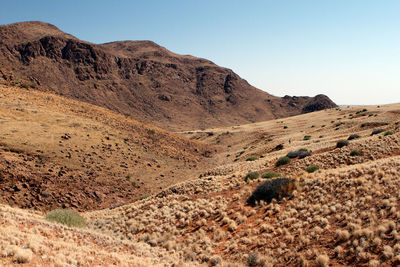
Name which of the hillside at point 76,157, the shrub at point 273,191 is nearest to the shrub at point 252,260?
the shrub at point 273,191

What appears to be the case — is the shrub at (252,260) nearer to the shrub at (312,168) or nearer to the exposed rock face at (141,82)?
the shrub at (312,168)

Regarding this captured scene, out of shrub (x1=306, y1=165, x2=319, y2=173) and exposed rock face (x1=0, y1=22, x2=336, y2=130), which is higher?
exposed rock face (x1=0, y1=22, x2=336, y2=130)

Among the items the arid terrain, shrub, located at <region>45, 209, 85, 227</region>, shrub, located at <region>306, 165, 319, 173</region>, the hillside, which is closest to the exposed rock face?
the hillside

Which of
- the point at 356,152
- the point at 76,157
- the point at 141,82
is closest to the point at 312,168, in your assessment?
the point at 356,152

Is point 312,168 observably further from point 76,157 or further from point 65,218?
point 76,157

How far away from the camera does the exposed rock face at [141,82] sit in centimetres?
10844

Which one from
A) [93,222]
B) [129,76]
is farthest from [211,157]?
[129,76]

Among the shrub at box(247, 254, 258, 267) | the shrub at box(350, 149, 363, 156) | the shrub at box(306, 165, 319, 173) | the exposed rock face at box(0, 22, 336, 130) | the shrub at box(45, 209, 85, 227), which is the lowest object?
the shrub at box(45, 209, 85, 227)

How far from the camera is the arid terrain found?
8633 millimetres

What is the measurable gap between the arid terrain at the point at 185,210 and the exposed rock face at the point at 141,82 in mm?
72698

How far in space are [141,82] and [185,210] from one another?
131764 mm

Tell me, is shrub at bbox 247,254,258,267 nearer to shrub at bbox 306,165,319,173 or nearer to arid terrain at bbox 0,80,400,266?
arid terrain at bbox 0,80,400,266

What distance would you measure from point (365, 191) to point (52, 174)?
80.9 ft

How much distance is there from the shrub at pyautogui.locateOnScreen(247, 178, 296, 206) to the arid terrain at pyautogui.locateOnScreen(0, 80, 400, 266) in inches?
16.9
